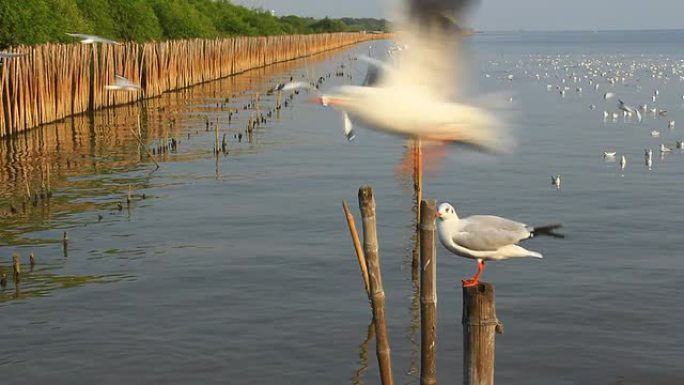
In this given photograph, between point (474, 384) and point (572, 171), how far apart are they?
1484cm

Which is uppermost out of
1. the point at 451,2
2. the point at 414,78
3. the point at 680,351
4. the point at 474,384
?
the point at 451,2

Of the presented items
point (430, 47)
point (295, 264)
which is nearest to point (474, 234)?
point (430, 47)

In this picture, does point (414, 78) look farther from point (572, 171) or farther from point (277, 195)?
point (572, 171)

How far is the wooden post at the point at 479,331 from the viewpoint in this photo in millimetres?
6062

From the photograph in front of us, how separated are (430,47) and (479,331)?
1888 mm

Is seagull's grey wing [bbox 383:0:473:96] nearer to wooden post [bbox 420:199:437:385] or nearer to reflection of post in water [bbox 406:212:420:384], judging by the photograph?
wooden post [bbox 420:199:437:385]

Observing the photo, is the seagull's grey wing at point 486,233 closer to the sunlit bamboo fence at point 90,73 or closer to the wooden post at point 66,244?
the wooden post at point 66,244

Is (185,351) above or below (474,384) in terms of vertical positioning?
below

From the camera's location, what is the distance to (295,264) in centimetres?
1275

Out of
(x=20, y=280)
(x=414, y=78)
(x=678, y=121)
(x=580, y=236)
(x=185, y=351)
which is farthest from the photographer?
(x=678, y=121)

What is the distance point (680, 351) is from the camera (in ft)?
31.1

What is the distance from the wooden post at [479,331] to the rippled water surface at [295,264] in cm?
126

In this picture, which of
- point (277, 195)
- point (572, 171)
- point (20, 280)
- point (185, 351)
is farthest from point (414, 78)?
point (572, 171)

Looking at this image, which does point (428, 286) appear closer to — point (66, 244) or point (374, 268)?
point (374, 268)
